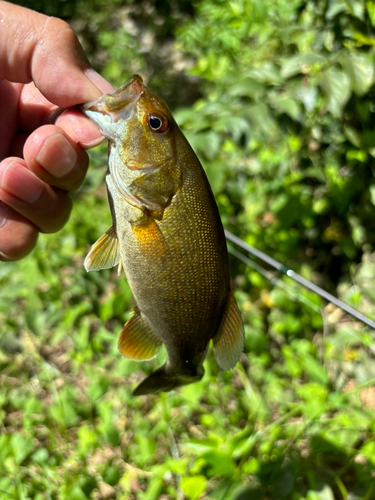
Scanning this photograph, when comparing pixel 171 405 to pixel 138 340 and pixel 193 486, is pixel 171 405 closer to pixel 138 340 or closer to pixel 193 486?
pixel 193 486

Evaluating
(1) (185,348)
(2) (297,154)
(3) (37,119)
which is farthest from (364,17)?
(1) (185,348)

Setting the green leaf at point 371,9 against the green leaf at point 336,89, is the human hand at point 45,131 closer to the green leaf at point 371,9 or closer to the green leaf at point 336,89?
the green leaf at point 336,89

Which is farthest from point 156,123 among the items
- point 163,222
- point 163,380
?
point 163,380

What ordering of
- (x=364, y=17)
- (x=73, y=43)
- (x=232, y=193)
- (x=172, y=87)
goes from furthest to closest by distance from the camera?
1. (x=172, y=87)
2. (x=232, y=193)
3. (x=364, y=17)
4. (x=73, y=43)

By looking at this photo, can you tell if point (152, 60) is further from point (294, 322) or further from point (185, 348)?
point (185, 348)

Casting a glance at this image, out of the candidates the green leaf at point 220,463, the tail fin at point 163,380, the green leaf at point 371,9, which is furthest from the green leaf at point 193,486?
the green leaf at point 371,9

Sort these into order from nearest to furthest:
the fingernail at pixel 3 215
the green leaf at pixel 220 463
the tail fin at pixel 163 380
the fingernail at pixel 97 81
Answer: the tail fin at pixel 163 380, the fingernail at pixel 97 81, the fingernail at pixel 3 215, the green leaf at pixel 220 463

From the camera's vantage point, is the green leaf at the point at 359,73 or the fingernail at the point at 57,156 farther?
the green leaf at the point at 359,73
